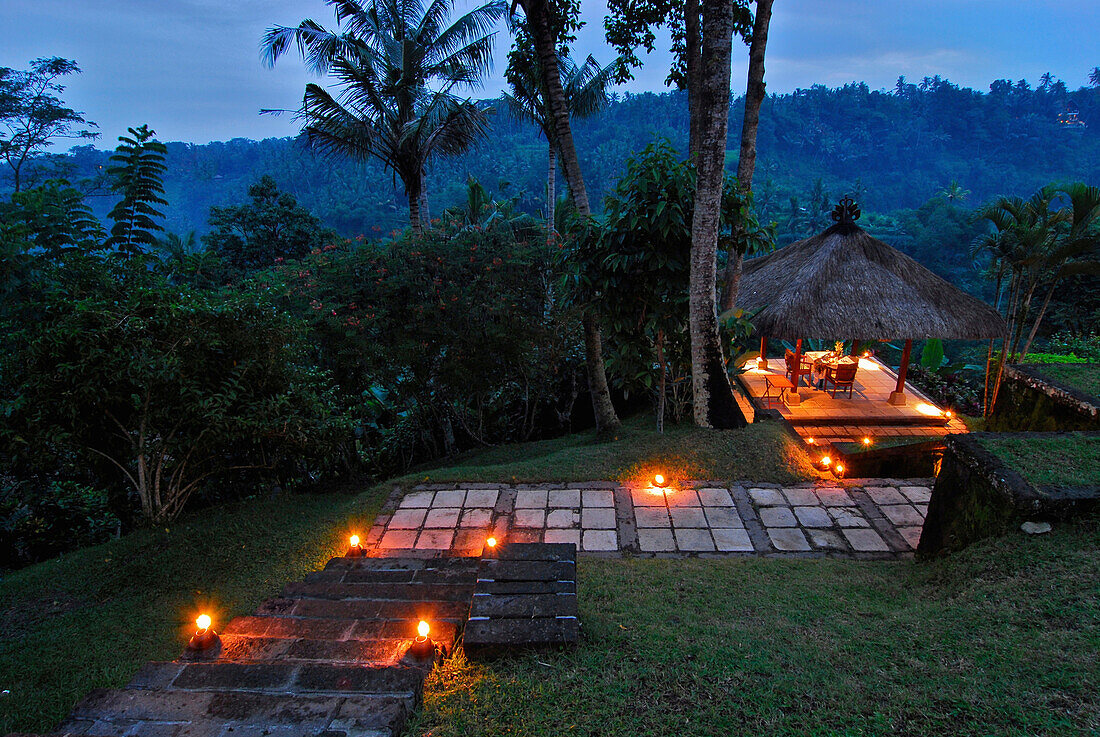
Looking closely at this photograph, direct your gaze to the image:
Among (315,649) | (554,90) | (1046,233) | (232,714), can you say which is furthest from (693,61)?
(232,714)

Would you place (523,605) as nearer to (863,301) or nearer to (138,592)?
(138,592)

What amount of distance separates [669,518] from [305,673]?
11.3 ft

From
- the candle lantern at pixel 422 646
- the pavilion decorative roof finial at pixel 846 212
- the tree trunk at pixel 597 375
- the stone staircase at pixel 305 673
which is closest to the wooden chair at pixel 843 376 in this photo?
the pavilion decorative roof finial at pixel 846 212

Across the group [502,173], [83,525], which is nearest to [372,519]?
[83,525]

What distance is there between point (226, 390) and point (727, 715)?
4353mm

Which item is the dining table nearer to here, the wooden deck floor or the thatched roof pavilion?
the wooden deck floor

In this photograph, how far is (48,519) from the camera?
5.90m

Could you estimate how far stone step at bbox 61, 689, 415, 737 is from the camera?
6.71 ft

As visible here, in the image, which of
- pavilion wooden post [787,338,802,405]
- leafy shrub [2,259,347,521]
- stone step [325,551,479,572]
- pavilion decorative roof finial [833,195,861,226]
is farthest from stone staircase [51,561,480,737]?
pavilion decorative roof finial [833,195,861,226]

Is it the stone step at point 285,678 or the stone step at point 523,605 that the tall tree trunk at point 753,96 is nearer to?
the stone step at point 523,605

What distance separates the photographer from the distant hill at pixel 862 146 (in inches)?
2596

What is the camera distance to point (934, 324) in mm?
8555

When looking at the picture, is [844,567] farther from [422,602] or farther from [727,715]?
[422,602]

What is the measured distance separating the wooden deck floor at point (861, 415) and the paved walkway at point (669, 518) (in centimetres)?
314
